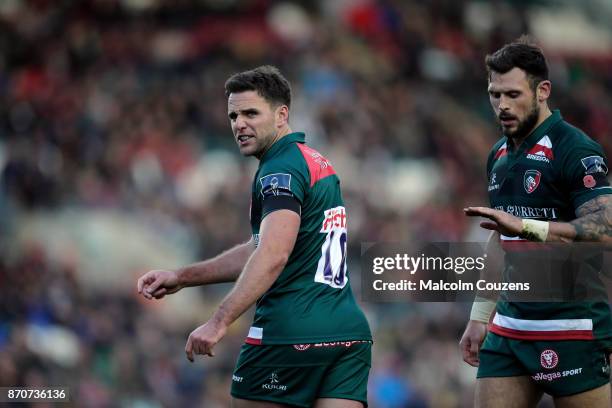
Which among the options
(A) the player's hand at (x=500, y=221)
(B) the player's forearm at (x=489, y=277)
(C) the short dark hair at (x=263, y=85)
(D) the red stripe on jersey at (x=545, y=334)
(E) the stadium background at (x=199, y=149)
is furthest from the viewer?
(E) the stadium background at (x=199, y=149)

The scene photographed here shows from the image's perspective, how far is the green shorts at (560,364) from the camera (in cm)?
543

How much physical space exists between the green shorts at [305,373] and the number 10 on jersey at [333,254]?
14.0 inches

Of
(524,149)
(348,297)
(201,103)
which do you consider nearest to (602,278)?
(524,149)

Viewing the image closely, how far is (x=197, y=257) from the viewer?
13.5m

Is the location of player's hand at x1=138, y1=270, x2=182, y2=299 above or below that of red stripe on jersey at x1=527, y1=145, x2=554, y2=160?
below

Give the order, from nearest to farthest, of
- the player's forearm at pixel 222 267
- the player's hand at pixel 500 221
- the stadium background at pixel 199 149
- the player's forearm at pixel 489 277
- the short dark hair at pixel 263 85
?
1. the player's hand at pixel 500 221
2. the short dark hair at pixel 263 85
3. the player's forearm at pixel 489 277
4. the player's forearm at pixel 222 267
5. the stadium background at pixel 199 149

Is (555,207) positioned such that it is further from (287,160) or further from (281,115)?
(281,115)

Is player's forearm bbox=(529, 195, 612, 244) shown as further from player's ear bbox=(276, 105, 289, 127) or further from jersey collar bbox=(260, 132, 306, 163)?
player's ear bbox=(276, 105, 289, 127)

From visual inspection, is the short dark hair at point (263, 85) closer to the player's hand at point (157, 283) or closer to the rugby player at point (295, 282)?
the rugby player at point (295, 282)

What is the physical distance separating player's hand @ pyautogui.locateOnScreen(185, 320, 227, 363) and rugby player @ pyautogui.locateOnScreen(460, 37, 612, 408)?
5.26 feet

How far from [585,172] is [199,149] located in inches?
377

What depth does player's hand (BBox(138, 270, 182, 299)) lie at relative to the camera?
576cm

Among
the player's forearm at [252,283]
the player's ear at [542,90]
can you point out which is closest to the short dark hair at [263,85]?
the player's forearm at [252,283]

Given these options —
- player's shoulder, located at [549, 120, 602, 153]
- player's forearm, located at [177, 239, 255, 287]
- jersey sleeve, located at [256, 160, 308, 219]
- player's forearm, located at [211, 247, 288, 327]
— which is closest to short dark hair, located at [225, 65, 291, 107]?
jersey sleeve, located at [256, 160, 308, 219]
